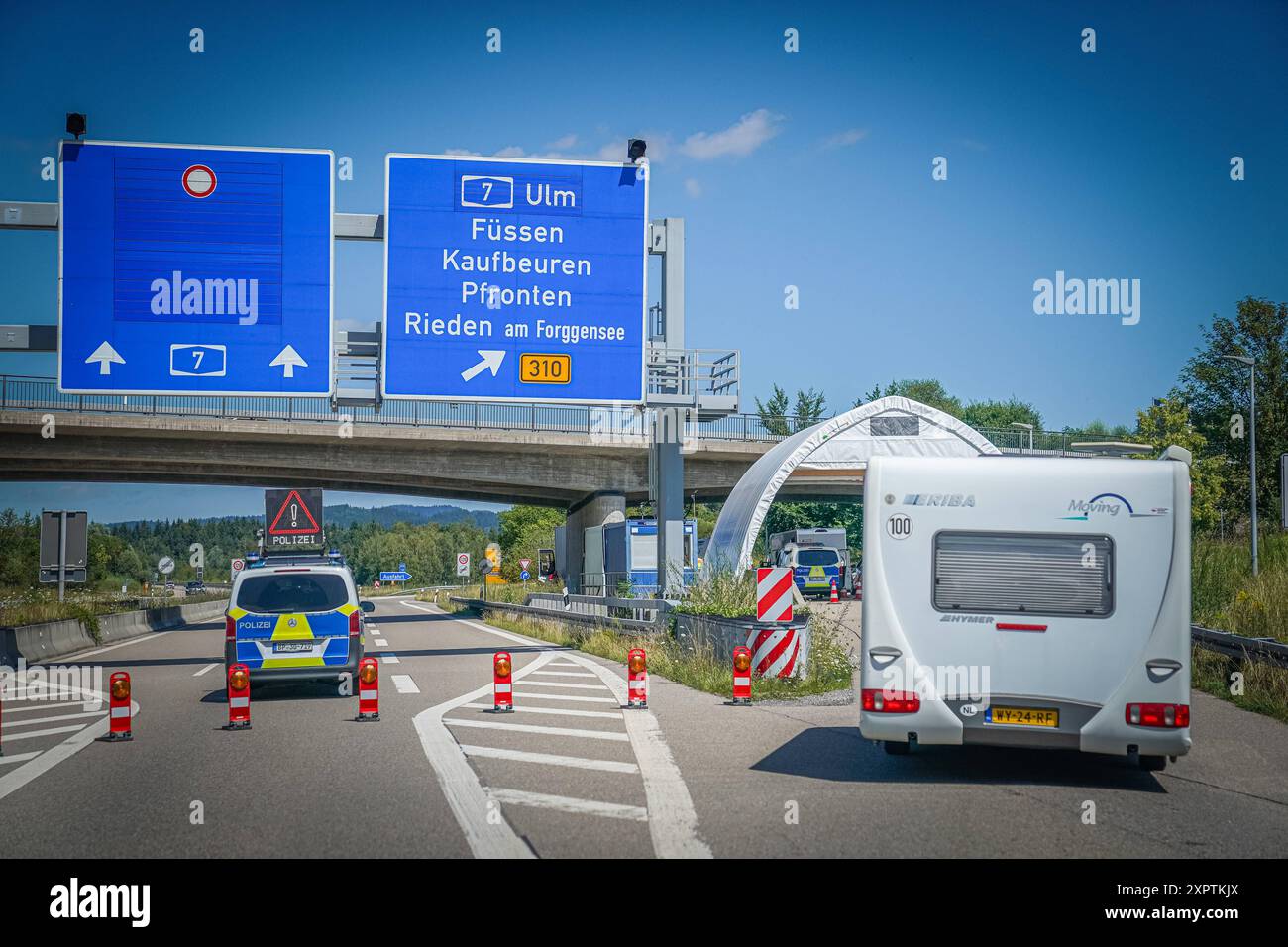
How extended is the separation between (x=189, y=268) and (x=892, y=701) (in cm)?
1460

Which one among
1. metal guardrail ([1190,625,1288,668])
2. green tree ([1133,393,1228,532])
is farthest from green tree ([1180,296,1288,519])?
metal guardrail ([1190,625,1288,668])

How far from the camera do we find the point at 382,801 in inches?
361

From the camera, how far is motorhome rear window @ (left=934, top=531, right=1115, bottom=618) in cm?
995

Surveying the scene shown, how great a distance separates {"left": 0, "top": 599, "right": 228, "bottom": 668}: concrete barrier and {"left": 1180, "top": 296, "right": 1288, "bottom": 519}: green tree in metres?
38.6

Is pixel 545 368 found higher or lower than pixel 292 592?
higher

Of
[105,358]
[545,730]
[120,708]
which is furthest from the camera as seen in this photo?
[105,358]

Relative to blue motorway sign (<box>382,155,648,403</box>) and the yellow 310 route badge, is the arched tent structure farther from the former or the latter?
blue motorway sign (<box>382,155,648,403</box>)

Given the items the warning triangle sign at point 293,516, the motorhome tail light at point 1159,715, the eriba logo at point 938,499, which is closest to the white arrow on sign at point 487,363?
the eriba logo at point 938,499

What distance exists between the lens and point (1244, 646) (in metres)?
16.4

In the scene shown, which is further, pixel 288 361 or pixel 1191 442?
pixel 1191 442

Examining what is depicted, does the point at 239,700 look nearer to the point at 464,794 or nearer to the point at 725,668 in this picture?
the point at 464,794

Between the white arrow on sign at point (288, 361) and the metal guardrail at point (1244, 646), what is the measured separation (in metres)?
13.7

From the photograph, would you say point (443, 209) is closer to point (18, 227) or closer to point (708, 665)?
point (18, 227)

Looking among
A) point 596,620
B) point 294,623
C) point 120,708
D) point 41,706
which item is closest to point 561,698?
point 294,623
